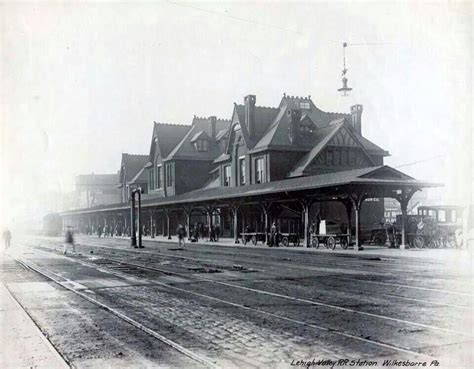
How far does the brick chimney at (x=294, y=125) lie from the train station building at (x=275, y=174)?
0.08 meters

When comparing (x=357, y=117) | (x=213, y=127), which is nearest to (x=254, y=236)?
(x=357, y=117)

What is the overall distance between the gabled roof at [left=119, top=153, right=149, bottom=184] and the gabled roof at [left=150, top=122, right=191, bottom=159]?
11986 mm

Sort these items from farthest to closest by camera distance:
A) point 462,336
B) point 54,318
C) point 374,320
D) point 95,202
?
point 95,202
point 54,318
point 374,320
point 462,336

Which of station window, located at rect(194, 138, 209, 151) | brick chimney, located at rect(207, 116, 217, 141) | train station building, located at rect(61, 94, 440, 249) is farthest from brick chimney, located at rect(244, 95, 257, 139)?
brick chimney, located at rect(207, 116, 217, 141)

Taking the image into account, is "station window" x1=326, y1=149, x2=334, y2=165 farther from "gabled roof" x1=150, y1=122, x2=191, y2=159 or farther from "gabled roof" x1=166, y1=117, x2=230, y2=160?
"gabled roof" x1=150, y1=122, x2=191, y2=159

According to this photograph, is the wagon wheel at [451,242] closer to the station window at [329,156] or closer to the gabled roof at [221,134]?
the station window at [329,156]

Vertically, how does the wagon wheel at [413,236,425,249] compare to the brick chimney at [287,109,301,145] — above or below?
below

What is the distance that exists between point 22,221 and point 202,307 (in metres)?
92.3

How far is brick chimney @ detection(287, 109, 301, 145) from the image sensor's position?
42719 millimetres

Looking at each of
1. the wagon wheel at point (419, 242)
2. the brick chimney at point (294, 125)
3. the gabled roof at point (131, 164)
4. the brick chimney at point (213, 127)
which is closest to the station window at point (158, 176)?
the brick chimney at point (213, 127)

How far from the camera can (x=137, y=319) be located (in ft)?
27.1

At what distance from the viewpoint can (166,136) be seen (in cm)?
6228

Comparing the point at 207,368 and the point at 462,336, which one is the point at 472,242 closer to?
the point at 462,336

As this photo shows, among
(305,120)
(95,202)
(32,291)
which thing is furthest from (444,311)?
(95,202)
